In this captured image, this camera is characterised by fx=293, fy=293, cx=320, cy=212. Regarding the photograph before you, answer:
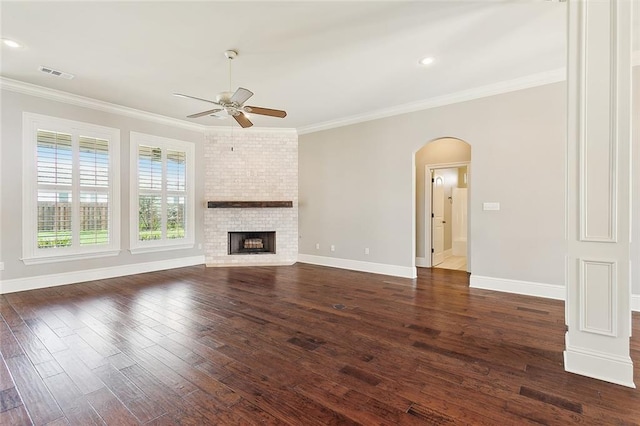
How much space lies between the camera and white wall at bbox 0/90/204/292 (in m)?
4.17

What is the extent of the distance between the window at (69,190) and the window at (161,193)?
321 millimetres

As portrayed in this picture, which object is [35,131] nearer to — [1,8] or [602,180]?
[1,8]

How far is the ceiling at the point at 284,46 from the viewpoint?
8.66ft

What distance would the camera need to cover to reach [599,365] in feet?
6.93

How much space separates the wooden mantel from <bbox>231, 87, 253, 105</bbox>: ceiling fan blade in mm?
3296

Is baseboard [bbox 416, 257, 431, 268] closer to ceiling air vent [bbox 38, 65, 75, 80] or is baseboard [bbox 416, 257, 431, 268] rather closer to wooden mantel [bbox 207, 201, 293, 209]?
wooden mantel [bbox 207, 201, 293, 209]

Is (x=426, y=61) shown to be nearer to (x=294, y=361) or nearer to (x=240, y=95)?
(x=240, y=95)

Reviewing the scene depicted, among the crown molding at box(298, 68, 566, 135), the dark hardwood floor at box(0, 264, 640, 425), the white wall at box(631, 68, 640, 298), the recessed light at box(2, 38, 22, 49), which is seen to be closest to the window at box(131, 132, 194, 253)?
the dark hardwood floor at box(0, 264, 640, 425)

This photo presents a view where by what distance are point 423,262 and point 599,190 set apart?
14.1ft

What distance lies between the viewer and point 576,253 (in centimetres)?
220

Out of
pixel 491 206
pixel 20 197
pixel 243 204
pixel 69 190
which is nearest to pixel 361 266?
pixel 491 206

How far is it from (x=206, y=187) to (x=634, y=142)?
699 cm

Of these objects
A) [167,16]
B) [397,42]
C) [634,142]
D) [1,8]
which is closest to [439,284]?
[634,142]

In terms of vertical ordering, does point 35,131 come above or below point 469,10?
below
